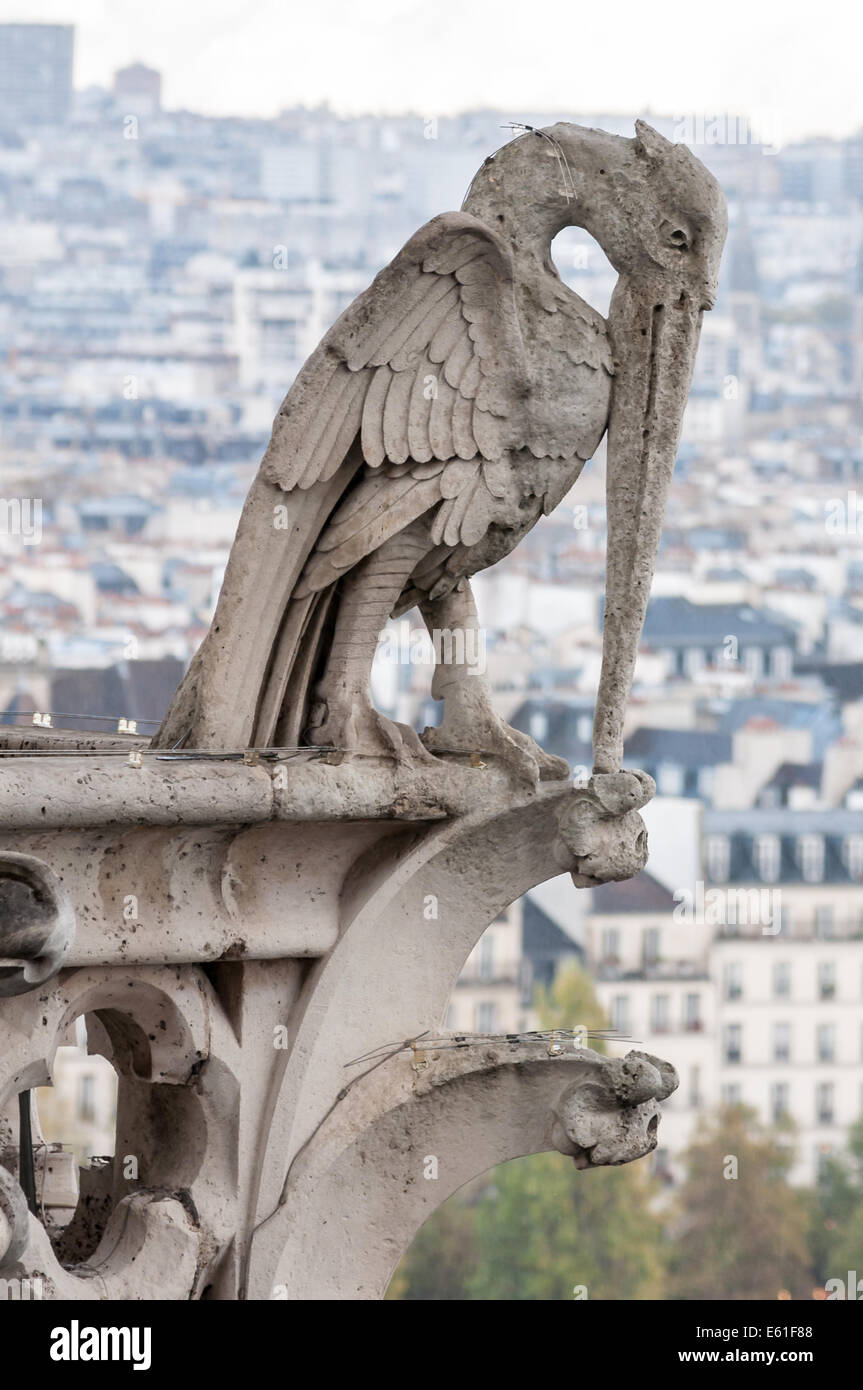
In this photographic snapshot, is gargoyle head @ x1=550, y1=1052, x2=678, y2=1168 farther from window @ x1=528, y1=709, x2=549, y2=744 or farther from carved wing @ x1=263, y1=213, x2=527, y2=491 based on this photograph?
window @ x1=528, y1=709, x2=549, y2=744

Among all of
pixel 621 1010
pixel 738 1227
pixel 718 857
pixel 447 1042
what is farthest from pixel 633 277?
pixel 718 857

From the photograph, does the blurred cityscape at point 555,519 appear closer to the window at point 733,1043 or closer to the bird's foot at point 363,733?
the window at point 733,1043

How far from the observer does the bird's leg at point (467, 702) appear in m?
4.09

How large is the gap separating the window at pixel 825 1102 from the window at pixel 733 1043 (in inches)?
94.8

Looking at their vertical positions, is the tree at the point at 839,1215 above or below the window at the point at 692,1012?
below

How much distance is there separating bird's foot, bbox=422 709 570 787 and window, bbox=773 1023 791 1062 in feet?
153

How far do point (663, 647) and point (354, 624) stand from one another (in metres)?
51.3

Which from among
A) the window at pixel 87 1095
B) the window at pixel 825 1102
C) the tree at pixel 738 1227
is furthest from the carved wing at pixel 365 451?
the window at pixel 825 1102

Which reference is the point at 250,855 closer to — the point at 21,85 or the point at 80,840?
the point at 80,840

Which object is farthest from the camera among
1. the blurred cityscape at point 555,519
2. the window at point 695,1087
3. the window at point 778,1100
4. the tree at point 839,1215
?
the window at point 778,1100

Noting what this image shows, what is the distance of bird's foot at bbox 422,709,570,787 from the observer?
4074mm

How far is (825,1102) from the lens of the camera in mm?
51219

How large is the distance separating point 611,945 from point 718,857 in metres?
2.66

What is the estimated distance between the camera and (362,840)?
403 centimetres
